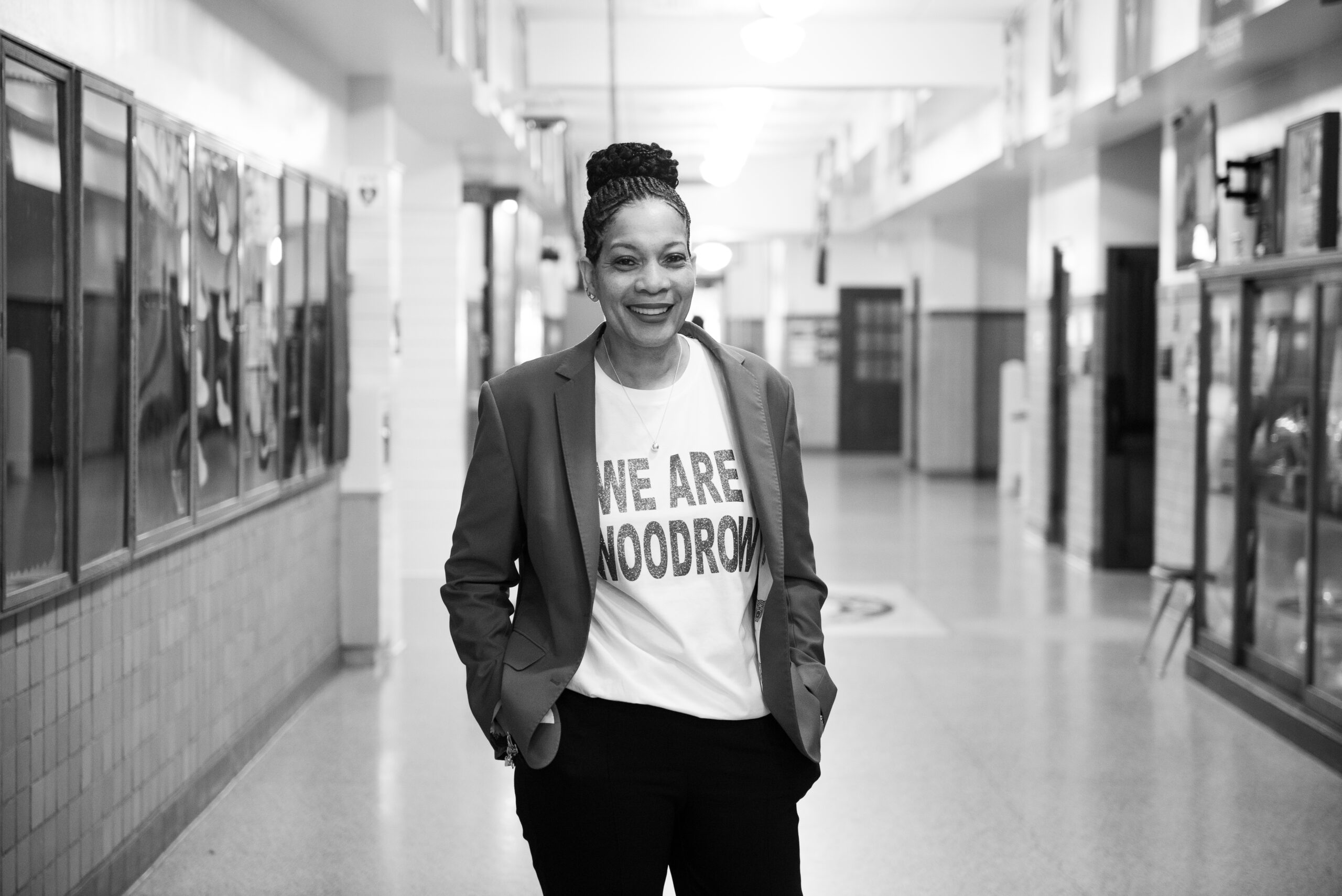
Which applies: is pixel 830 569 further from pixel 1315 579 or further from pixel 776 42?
pixel 1315 579

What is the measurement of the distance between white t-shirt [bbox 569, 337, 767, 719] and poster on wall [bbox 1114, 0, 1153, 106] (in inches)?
233

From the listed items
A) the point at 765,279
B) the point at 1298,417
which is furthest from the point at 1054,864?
the point at 765,279

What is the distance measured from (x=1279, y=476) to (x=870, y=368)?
15.6m

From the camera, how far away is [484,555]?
6.81ft

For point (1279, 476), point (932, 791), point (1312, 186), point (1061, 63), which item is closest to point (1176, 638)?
point (1279, 476)

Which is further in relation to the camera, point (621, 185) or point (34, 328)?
point (34, 328)

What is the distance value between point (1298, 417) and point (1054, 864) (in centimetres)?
240

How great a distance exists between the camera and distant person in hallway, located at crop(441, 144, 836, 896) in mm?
1989

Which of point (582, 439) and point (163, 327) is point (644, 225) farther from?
point (163, 327)

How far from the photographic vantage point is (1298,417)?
5.71m

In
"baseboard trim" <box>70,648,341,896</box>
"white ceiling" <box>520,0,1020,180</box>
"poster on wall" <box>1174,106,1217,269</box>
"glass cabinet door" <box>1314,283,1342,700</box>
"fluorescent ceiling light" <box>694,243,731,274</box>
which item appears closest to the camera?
"baseboard trim" <box>70,648,341,896</box>

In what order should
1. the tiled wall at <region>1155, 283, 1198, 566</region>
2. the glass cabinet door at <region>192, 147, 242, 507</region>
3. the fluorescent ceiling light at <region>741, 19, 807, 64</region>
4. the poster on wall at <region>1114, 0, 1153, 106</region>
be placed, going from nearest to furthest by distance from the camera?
the glass cabinet door at <region>192, 147, 242, 507</region> → the poster on wall at <region>1114, 0, 1153, 106</region> → the fluorescent ceiling light at <region>741, 19, 807, 64</region> → the tiled wall at <region>1155, 283, 1198, 566</region>

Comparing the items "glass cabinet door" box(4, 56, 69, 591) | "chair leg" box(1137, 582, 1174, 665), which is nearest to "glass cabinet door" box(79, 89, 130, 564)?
"glass cabinet door" box(4, 56, 69, 591)

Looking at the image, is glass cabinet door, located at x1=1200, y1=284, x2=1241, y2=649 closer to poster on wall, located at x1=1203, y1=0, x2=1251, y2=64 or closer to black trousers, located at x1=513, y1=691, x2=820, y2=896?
poster on wall, located at x1=1203, y1=0, x2=1251, y2=64
